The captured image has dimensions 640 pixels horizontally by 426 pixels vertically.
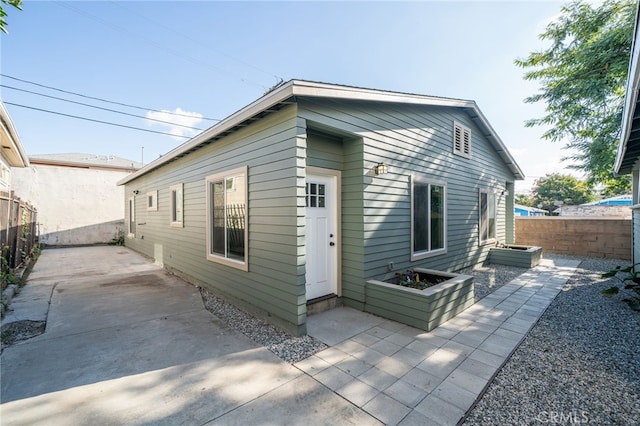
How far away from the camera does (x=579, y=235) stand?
9734 millimetres

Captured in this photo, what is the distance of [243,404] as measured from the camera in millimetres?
2182

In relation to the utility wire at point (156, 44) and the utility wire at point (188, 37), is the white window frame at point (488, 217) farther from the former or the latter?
the utility wire at point (156, 44)

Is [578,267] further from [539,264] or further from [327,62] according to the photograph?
[327,62]

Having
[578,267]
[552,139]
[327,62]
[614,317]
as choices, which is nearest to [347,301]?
[614,317]

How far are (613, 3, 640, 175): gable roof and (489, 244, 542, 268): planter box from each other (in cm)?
300

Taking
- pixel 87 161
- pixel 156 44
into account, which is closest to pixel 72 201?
pixel 87 161

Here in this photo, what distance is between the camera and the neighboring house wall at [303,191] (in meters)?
3.53

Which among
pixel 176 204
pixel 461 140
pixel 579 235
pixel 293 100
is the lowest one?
pixel 579 235

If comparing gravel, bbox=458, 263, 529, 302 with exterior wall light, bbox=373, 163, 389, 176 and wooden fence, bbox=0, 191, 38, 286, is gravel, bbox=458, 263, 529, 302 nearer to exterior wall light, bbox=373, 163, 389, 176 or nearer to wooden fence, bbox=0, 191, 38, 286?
exterior wall light, bbox=373, 163, 389, 176

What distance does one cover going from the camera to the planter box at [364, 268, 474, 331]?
3664 millimetres

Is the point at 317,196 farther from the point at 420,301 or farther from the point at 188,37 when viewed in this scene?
the point at 188,37

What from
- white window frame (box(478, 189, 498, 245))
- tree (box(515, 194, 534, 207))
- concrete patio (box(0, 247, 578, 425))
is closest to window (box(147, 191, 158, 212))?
concrete patio (box(0, 247, 578, 425))

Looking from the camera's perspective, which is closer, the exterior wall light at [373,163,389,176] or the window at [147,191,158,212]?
the exterior wall light at [373,163,389,176]

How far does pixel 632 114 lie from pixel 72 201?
59.1 ft
